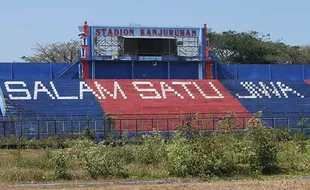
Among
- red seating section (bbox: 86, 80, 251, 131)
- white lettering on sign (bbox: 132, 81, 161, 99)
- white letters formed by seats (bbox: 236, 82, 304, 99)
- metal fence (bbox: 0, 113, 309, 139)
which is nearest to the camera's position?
metal fence (bbox: 0, 113, 309, 139)

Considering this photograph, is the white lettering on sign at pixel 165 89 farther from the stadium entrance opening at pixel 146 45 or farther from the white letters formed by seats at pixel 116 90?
the stadium entrance opening at pixel 146 45

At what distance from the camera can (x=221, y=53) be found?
245 feet

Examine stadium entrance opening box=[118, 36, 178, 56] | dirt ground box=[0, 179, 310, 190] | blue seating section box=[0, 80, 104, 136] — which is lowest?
dirt ground box=[0, 179, 310, 190]

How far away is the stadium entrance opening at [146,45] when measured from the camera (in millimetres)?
51625

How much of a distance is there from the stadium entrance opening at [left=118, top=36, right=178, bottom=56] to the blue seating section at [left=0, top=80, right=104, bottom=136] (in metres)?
7.52

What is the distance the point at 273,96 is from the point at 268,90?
1474 mm

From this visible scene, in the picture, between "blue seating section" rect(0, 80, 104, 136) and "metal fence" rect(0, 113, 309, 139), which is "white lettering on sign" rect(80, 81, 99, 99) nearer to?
"blue seating section" rect(0, 80, 104, 136)

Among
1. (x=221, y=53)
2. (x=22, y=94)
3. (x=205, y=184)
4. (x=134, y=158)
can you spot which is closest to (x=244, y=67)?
(x=221, y=53)

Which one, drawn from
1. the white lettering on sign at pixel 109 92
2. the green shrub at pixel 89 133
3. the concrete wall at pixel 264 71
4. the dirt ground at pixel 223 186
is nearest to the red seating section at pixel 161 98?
the white lettering on sign at pixel 109 92

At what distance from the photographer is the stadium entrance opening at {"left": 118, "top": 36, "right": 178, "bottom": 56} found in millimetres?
51625

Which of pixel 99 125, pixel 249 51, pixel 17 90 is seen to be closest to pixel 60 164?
pixel 99 125

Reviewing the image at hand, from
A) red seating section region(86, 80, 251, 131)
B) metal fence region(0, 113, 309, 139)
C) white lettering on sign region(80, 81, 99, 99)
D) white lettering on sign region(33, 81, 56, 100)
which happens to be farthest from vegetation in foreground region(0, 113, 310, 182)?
white lettering on sign region(80, 81, 99, 99)

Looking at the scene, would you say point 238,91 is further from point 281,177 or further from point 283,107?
point 281,177

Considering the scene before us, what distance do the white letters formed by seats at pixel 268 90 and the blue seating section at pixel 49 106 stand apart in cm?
1333
